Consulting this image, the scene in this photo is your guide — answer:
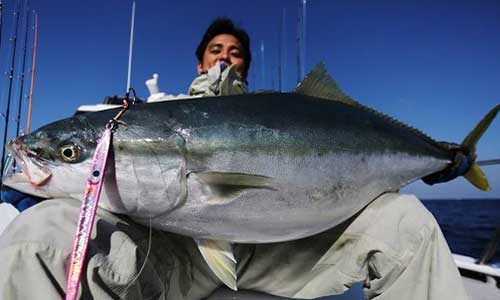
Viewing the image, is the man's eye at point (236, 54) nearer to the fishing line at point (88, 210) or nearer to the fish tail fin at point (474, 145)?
the fish tail fin at point (474, 145)

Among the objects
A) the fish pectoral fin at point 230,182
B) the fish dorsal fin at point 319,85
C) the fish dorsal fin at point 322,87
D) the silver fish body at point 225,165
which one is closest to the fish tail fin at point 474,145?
the fish dorsal fin at point 322,87

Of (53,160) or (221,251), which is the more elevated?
(53,160)

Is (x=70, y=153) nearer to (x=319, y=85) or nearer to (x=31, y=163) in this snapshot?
(x=31, y=163)

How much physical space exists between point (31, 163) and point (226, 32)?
2.73 metres

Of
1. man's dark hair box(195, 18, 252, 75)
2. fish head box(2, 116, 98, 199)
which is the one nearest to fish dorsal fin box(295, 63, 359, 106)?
fish head box(2, 116, 98, 199)

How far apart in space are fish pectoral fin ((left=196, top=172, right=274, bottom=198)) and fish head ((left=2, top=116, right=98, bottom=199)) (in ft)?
1.52

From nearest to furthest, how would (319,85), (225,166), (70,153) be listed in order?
(70,153), (225,166), (319,85)

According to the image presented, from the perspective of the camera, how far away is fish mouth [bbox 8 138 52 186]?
4.55 ft

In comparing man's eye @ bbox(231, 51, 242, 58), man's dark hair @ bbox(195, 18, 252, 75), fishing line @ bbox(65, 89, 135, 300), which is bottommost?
fishing line @ bbox(65, 89, 135, 300)

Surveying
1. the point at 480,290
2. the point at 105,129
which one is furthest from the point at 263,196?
the point at 480,290

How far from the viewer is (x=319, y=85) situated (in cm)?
201

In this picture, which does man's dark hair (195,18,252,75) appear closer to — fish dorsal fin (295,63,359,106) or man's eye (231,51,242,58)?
man's eye (231,51,242,58)

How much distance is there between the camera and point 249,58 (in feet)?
12.6

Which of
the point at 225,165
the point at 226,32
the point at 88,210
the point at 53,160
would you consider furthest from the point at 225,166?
the point at 226,32
